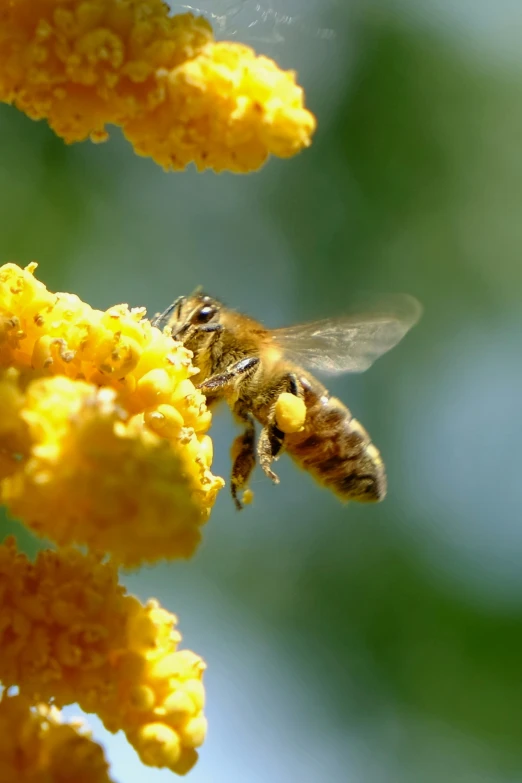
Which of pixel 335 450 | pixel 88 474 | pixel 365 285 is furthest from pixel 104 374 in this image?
pixel 365 285

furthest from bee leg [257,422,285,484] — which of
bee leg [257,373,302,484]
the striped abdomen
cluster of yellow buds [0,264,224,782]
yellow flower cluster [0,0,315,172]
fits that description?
yellow flower cluster [0,0,315,172]

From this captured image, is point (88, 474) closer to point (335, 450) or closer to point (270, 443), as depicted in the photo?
point (270, 443)

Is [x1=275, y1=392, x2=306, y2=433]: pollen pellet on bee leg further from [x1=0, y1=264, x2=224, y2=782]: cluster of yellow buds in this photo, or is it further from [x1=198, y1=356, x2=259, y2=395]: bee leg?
[x1=0, y1=264, x2=224, y2=782]: cluster of yellow buds

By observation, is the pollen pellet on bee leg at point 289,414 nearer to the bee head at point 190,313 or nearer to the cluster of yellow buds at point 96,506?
the bee head at point 190,313

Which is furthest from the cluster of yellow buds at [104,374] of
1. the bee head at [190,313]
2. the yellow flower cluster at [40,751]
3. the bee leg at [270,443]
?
the bee head at [190,313]

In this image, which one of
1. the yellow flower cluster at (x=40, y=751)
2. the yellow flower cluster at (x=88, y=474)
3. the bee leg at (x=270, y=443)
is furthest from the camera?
the bee leg at (x=270, y=443)

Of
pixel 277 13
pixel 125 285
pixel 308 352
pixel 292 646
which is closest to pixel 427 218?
pixel 125 285

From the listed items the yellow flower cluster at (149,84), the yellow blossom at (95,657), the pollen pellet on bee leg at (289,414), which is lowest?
the yellow blossom at (95,657)
